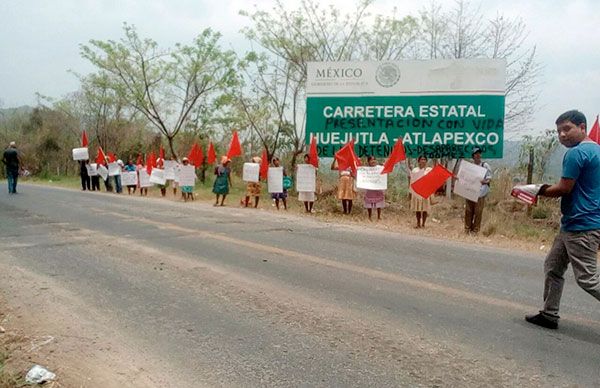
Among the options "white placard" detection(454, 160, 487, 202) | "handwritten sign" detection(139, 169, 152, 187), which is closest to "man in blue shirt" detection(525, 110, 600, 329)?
"white placard" detection(454, 160, 487, 202)

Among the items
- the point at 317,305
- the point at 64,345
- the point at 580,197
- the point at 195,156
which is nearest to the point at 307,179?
the point at 195,156

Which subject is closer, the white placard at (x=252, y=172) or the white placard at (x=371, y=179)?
A: the white placard at (x=371, y=179)

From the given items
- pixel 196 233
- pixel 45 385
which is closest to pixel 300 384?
pixel 45 385

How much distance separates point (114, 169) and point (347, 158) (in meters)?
11.7

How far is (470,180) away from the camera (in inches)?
451

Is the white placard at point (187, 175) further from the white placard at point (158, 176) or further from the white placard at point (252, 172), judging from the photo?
the white placard at point (252, 172)

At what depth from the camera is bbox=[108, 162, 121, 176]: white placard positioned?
22.1m

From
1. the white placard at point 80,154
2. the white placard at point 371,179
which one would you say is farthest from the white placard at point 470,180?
the white placard at point 80,154

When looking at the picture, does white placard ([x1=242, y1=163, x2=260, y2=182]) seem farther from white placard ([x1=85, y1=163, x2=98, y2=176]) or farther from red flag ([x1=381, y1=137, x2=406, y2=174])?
white placard ([x1=85, y1=163, x2=98, y2=176])

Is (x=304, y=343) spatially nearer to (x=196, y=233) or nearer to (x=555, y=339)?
(x=555, y=339)

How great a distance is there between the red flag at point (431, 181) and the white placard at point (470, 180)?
0.60 m

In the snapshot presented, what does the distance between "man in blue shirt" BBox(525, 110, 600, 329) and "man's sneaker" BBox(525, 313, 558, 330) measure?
431 mm

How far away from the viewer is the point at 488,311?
534 cm

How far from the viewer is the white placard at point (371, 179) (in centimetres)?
1406
